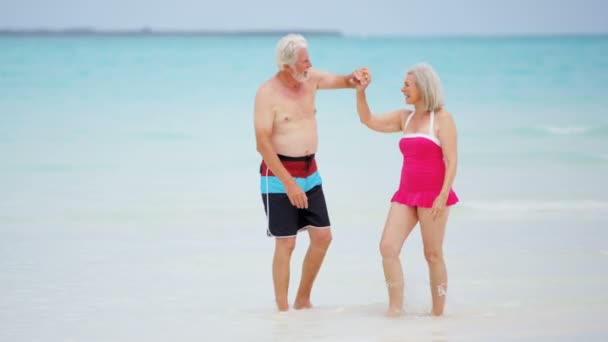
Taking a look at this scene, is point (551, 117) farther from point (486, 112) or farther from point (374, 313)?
point (374, 313)

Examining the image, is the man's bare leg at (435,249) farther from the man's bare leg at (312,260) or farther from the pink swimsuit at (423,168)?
the man's bare leg at (312,260)

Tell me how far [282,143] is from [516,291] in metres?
→ 1.91

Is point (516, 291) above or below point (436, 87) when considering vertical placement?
below

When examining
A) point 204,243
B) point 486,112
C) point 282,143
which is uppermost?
point 282,143

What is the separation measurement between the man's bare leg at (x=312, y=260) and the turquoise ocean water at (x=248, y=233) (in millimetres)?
155

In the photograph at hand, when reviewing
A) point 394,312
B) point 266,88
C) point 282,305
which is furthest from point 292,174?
point 394,312

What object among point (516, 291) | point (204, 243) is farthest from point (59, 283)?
point (516, 291)

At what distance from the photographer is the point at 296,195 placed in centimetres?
536

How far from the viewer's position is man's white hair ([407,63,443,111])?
203 inches

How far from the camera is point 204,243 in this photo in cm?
796

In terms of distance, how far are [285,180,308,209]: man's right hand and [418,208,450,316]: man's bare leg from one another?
63 cm

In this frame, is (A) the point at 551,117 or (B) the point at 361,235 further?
(A) the point at 551,117

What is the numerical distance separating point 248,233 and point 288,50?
129 inches

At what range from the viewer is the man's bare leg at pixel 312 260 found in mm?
5629
